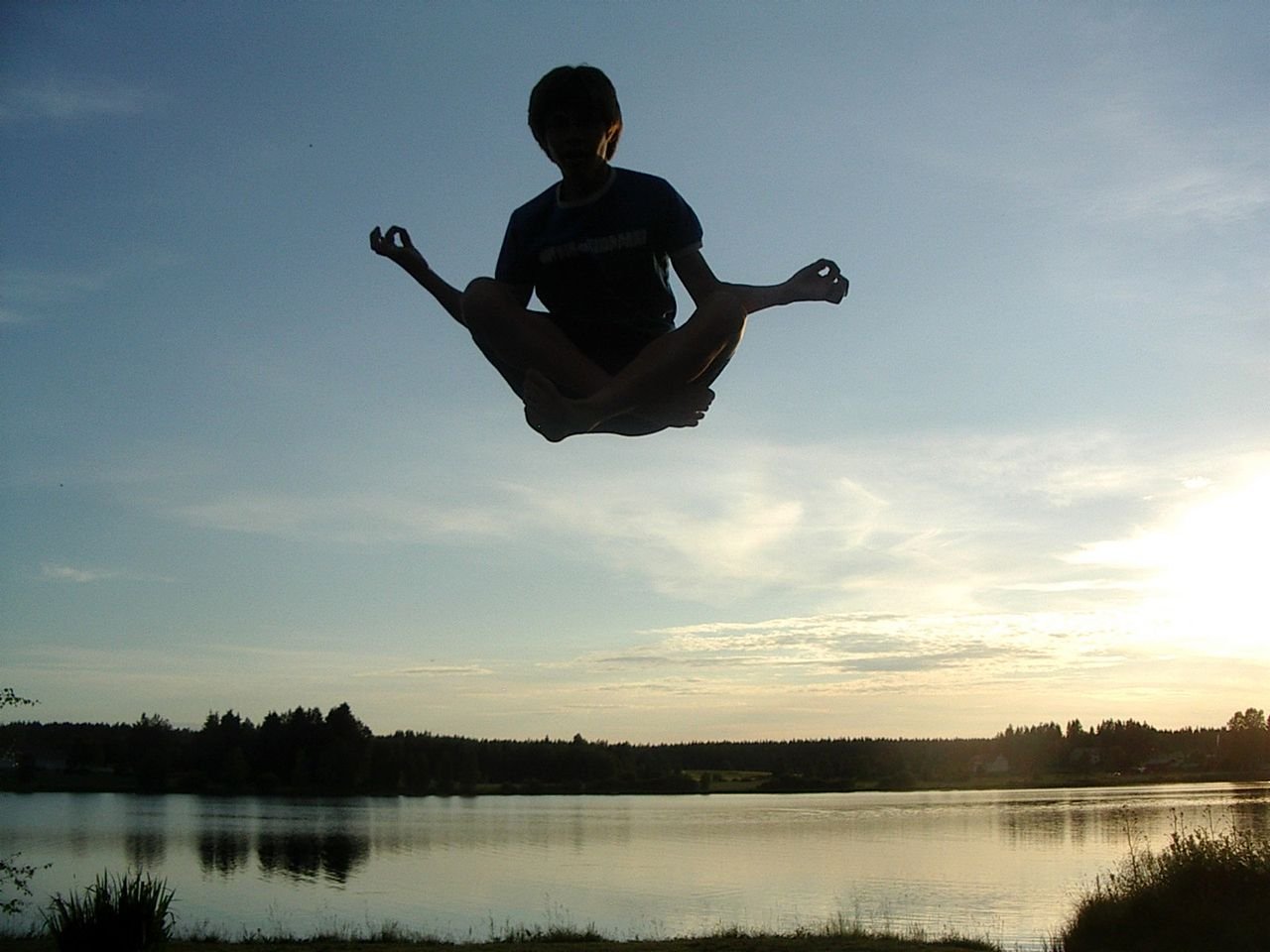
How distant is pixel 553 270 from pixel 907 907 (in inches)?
1576

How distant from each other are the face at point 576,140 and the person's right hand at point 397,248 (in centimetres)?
93

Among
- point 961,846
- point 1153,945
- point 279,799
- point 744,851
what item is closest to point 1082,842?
point 961,846

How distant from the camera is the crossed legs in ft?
13.8

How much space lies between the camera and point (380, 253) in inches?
189

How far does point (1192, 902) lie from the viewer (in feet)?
73.9

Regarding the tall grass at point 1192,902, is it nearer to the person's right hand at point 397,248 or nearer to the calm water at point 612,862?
the calm water at point 612,862

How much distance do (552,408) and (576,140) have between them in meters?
0.93

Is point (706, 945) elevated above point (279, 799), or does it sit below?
above

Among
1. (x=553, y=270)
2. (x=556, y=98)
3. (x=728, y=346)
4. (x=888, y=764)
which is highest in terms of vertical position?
(x=556, y=98)

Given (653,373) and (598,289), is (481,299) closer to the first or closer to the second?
(598,289)

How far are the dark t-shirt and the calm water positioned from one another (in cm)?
2811

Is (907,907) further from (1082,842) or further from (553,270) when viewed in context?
(553,270)

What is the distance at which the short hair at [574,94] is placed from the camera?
3963mm

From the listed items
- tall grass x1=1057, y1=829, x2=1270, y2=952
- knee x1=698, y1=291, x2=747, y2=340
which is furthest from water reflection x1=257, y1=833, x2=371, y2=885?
knee x1=698, y1=291, x2=747, y2=340
